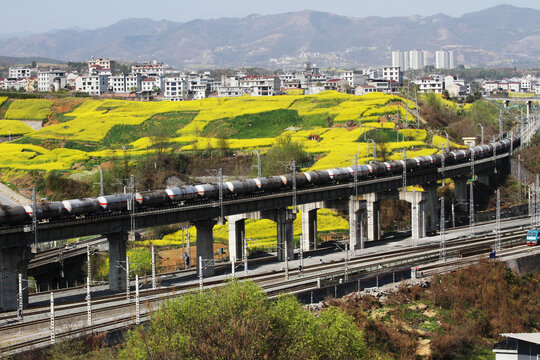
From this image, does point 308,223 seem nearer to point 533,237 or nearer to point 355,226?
point 355,226

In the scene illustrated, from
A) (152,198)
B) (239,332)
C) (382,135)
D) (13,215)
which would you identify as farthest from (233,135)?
(239,332)

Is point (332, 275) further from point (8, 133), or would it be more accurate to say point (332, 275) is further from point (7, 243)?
point (8, 133)

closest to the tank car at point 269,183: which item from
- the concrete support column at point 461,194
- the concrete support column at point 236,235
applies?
the concrete support column at point 236,235

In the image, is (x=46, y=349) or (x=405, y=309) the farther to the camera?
(x=405, y=309)

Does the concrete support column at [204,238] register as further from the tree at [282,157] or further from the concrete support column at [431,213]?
the tree at [282,157]

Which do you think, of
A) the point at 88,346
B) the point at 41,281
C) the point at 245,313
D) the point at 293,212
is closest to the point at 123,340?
the point at 88,346

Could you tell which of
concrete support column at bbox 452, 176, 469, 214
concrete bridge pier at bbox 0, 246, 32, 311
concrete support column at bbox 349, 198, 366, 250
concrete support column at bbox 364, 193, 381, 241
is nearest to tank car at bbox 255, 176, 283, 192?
concrete support column at bbox 349, 198, 366, 250
